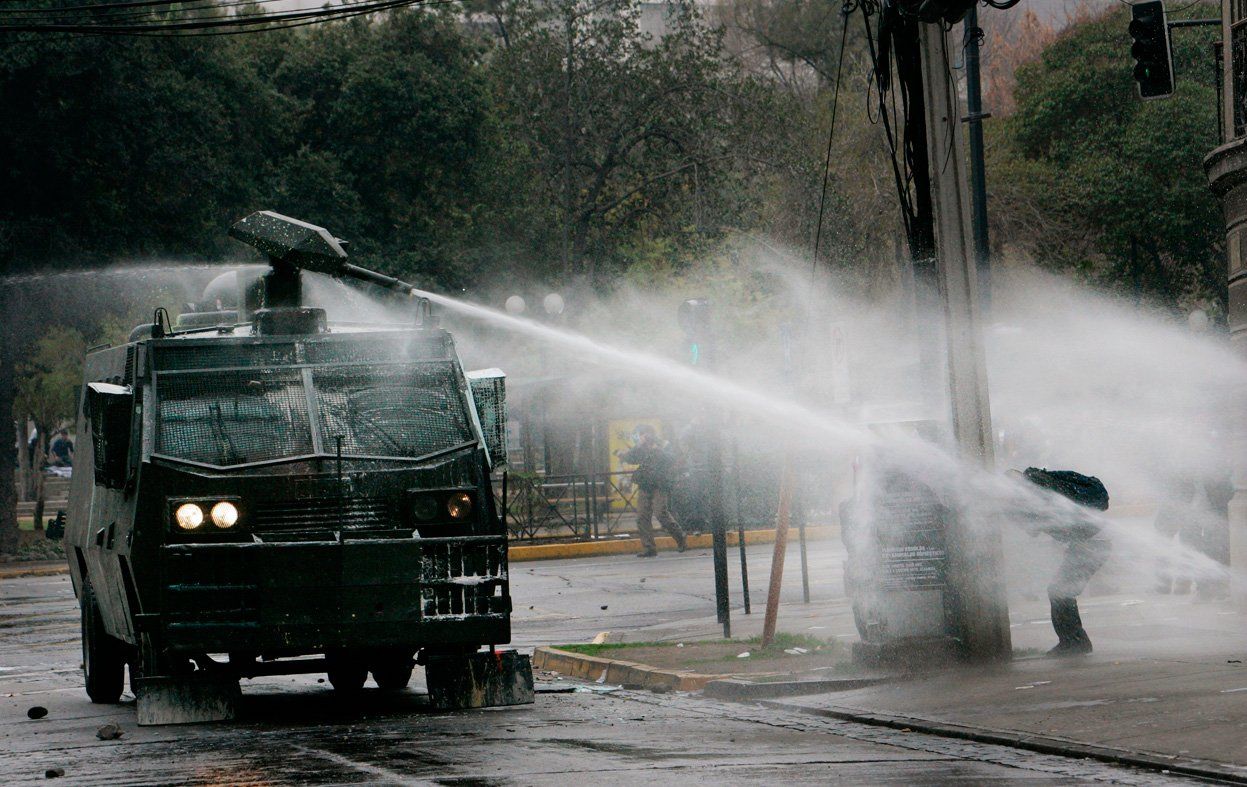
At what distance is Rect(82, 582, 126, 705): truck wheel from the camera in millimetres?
12516

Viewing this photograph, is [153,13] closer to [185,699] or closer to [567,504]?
[567,504]

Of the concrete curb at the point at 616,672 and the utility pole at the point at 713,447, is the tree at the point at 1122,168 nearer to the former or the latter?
the utility pole at the point at 713,447

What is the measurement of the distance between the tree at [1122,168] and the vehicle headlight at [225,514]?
117 feet

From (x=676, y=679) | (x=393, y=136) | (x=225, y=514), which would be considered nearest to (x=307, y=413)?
(x=225, y=514)

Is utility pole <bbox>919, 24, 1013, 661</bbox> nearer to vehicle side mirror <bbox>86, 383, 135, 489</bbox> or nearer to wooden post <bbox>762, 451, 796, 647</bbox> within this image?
wooden post <bbox>762, 451, 796, 647</bbox>

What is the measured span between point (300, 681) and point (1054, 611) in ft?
19.8

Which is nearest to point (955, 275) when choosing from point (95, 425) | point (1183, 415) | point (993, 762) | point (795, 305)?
point (993, 762)

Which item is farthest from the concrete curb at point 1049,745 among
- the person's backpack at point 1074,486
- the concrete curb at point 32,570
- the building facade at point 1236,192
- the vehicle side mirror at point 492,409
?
the concrete curb at point 32,570

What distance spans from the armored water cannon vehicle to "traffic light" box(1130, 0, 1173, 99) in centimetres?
794

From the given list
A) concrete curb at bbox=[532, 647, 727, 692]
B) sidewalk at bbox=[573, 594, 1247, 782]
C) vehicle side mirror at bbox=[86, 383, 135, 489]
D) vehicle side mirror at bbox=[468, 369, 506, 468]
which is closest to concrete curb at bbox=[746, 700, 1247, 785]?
sidewalk at bbox=[573, 594, 1247, 782]

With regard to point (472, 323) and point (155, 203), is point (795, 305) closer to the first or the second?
point (472, 323)

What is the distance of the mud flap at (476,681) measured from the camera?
36.5 ft

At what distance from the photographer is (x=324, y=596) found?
10562mm

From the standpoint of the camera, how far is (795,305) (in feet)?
126
